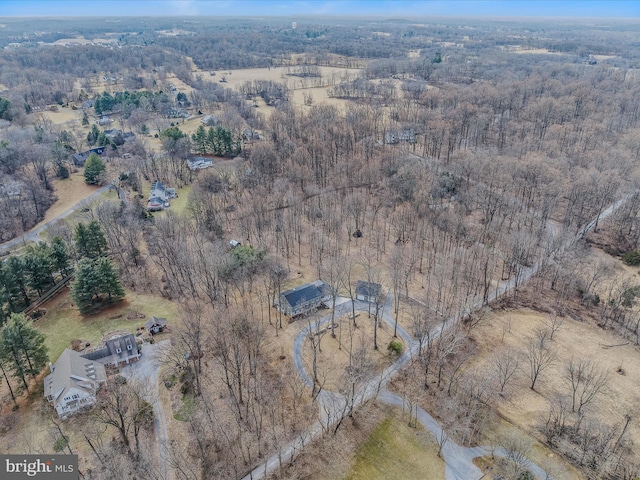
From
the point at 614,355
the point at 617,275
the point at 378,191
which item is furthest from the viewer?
the point at 378,191

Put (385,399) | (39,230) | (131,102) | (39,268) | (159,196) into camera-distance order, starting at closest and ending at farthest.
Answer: (385,399) < (39,268) < (39,230) < (159,196) < (131,102)

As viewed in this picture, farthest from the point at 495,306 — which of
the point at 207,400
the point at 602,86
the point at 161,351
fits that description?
the point at 602,86

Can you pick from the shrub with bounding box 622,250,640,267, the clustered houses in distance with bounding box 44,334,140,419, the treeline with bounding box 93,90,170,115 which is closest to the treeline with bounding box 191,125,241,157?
the treeline with bounding box 93,90,170,115

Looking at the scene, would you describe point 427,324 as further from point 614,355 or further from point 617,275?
point 617,275

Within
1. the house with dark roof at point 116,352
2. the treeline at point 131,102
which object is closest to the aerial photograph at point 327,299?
the house with dark roof at point 116,352

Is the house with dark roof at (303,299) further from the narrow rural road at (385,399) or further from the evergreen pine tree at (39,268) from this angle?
the evergreen pine tree at (39,268)

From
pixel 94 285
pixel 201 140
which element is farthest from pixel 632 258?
pixel 201 140

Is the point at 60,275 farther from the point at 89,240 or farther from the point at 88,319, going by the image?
the point at 88,319
